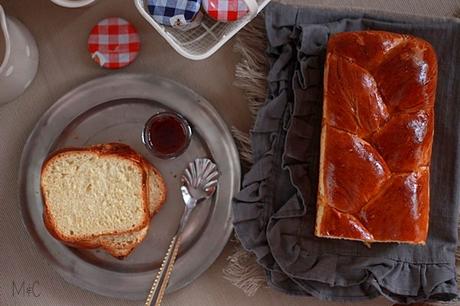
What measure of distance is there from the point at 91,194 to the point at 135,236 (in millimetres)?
113

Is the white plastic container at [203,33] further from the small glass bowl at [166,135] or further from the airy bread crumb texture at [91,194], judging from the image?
the airy bread crumb texture at [91,194]

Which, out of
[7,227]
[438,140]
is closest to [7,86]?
[7,227]

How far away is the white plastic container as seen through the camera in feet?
3.90

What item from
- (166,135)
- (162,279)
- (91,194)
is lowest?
(162,279)

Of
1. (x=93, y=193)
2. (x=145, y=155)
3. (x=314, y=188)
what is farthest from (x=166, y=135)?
(x=314, y=188)

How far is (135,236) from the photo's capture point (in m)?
1.28

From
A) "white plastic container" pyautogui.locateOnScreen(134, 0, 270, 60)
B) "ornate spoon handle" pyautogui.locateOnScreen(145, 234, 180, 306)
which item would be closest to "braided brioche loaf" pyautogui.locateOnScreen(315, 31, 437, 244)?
"white plastic container" pyautogui.locateOnScreen(134, 0, 270, 60)

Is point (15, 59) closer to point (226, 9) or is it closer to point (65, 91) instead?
point (65, 91)

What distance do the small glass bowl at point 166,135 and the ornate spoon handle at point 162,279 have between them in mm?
174

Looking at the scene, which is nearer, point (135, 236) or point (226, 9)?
point (226, 9)

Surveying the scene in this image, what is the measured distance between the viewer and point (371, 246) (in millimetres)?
1249

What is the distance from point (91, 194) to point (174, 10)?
37 cm

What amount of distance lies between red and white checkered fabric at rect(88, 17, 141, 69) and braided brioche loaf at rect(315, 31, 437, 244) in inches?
15.2

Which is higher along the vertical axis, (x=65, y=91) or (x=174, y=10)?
(x=174, y=10)
